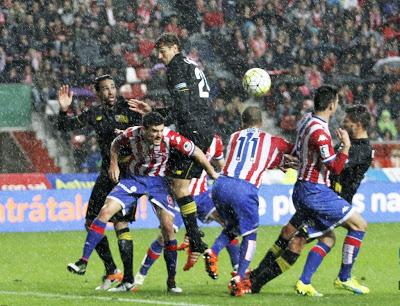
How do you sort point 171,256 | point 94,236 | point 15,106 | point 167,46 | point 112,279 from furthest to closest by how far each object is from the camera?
point 15,106 < point 112,279 < point 167,46 < point 171,256 < point 94,236

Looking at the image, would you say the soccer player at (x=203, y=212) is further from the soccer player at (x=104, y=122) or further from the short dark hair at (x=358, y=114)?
the short dark hair at (x=358, y=114)

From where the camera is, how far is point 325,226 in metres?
10.5

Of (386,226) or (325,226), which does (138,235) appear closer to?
(386,226)

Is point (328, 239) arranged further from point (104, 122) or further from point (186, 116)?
point (104, 122)

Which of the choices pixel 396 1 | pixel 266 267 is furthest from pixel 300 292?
pixel 396 1

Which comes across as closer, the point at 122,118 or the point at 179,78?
the point at 179,78

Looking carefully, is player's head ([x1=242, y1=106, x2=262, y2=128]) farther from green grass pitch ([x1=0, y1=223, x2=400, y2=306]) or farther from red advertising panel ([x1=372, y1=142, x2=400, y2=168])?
red advertising panel ([x1=372, y1=142, x2=400, y2=168])

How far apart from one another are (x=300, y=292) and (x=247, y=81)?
306cm

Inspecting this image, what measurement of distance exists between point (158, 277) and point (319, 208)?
2801 mm

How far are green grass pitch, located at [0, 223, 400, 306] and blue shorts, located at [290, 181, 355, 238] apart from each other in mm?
650

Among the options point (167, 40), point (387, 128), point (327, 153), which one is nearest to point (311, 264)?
point (327, 153)

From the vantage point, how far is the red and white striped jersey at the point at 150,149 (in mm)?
10609

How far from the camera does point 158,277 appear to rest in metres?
12.6

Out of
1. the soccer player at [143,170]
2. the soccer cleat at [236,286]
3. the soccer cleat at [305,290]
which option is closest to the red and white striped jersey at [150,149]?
the soccer player at [143,170]
